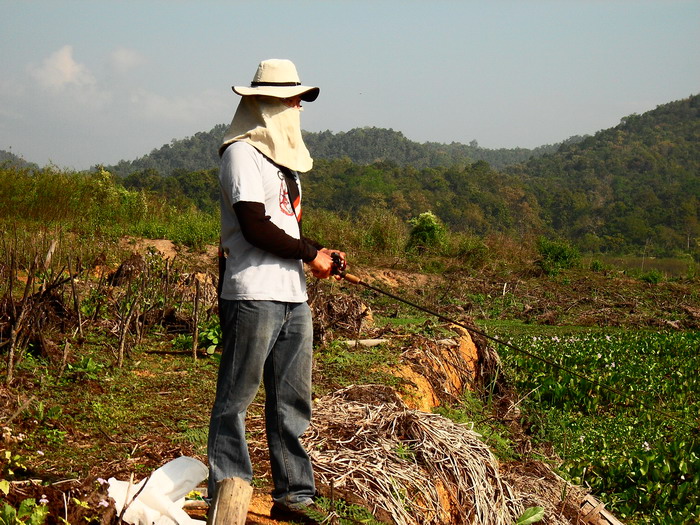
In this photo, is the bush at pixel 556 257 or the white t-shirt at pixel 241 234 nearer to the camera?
the white t-shirt at pixel 241 234

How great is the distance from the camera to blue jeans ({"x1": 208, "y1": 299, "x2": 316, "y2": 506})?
327 cm

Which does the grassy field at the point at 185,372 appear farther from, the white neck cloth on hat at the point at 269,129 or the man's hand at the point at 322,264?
the white neck cloth on hat at the point at 269,129

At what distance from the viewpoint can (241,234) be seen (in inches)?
131

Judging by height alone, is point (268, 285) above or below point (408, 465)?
above

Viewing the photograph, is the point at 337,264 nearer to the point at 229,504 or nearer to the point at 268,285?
the point at 268,285

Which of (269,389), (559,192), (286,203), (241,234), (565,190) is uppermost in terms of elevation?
(286,203)

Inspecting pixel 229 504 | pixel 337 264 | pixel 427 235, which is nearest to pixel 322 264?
pixel 337 264

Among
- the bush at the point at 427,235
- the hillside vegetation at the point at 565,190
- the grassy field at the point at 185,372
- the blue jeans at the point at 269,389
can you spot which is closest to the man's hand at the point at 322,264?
the blue jeans at the point at 269,389

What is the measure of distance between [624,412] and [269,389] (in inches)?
236

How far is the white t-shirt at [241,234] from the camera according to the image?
323cm

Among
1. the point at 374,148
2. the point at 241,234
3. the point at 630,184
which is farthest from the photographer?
the point at 374,148

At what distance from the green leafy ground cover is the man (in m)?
2.38

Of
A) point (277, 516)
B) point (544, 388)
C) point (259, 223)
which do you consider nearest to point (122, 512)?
point (277, 516)

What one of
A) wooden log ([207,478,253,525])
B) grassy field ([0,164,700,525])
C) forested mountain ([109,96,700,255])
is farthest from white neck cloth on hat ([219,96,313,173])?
forested mountain ([109,96,700,255])
